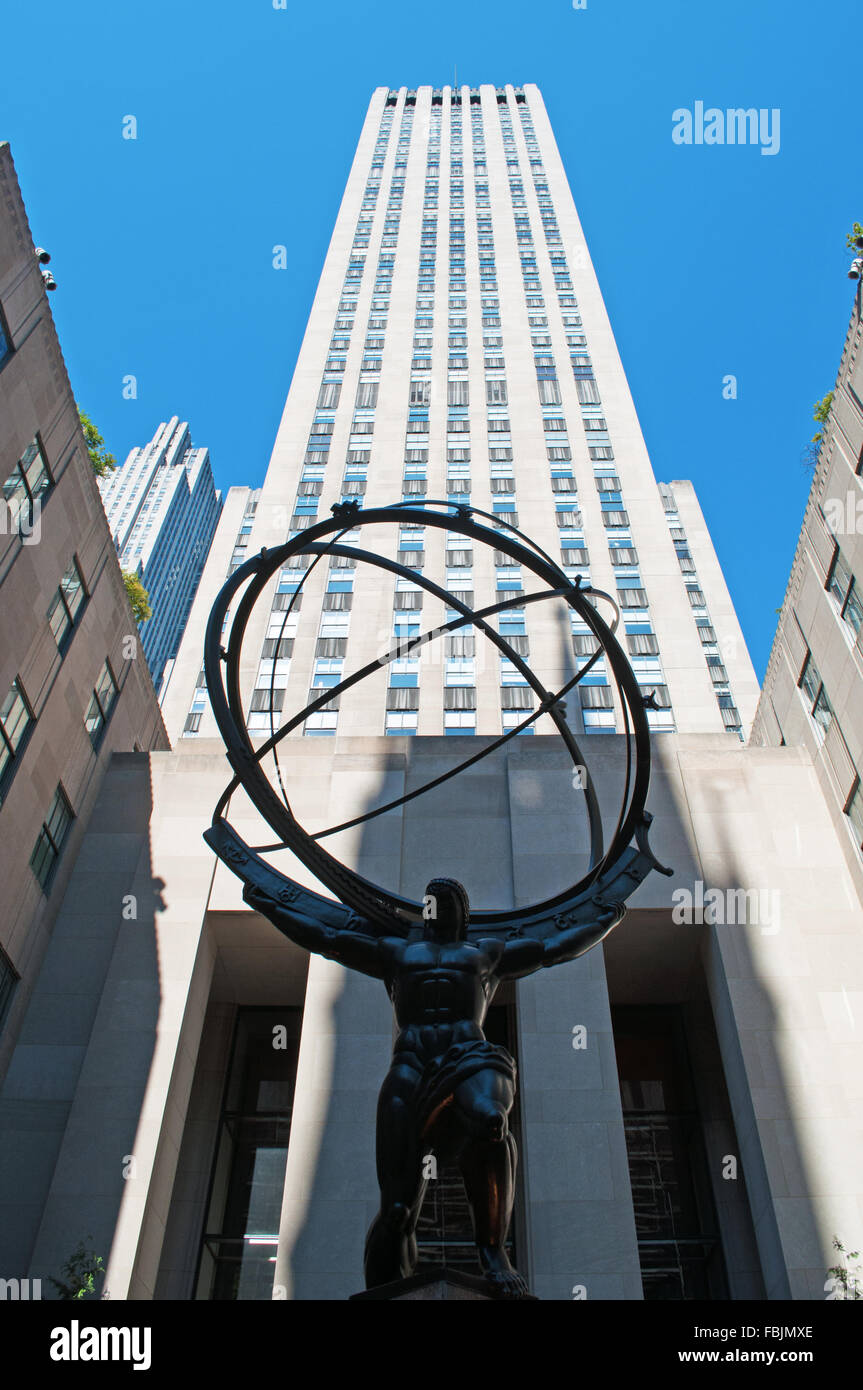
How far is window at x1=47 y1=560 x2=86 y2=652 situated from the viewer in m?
19.2

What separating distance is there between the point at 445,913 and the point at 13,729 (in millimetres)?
12234

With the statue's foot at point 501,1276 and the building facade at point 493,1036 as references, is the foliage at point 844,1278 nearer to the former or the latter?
the building facade at point 493,1036

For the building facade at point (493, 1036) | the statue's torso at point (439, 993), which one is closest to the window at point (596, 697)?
the building facade at point (493, 1036)

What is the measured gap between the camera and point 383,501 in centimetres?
4703

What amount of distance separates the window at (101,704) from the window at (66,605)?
1.79m

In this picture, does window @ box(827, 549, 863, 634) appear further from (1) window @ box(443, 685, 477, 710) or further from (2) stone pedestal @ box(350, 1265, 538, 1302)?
(1) window @ box(443, 685, 477, 710)

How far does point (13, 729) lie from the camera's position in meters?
17.1

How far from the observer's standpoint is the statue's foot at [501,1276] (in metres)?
5.97

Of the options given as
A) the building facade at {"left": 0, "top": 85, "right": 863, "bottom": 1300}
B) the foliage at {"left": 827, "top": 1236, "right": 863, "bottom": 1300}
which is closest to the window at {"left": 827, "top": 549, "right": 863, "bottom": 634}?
the building facade at {"left": 0, "top": 85, "right": 863, "bottom": 1300}
